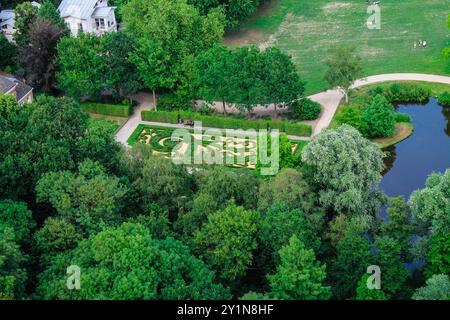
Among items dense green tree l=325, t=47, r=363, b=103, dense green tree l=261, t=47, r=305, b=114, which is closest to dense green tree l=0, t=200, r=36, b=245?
dense green tree l=261, t=47, r=305, b=114

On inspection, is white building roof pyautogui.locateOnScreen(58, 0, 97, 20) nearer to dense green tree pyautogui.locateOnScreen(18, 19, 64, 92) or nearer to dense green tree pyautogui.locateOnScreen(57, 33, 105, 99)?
dense green tree pyautogui.locateOnScreen(18, 19, 64, 92)

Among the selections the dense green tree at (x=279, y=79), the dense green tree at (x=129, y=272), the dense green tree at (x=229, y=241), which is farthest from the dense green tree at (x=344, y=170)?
the dense green tree at (x=279, y=79)

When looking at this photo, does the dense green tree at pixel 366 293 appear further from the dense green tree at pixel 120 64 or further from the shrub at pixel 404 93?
the dense green tree at pixel 120 64

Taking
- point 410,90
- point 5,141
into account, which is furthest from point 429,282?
point 410,90

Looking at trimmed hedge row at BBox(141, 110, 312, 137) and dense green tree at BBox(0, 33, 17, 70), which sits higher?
dense green tree at BBox(0, 33, 17, 70)

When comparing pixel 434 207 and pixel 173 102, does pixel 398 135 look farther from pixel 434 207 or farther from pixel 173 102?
pixel 173 102

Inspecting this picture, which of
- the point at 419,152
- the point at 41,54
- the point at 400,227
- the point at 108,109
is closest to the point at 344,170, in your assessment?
the point at 400,227

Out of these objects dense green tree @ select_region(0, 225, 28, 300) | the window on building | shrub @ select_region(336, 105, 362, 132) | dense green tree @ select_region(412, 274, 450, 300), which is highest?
the window on building

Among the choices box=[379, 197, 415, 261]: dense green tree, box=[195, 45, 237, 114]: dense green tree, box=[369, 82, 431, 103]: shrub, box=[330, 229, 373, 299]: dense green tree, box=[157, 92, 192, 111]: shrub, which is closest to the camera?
box=[330, 229, 373, 299]: dense green tree
